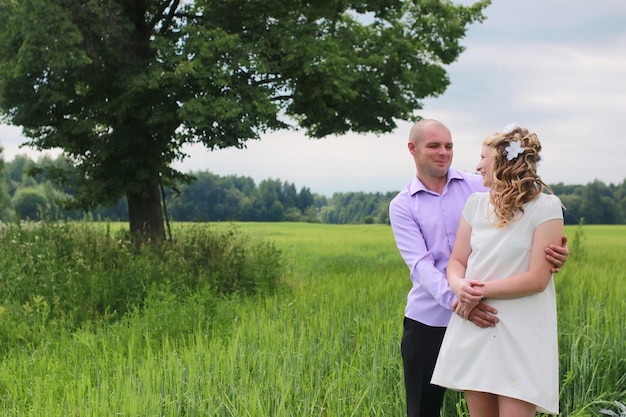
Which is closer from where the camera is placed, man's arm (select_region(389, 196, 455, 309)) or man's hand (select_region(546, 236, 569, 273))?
man's hand (select_region(546, 236, 569, 273))

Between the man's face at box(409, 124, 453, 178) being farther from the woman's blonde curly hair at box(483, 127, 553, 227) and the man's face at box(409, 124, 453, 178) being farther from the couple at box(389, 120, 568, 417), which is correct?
the woman's blonde curly hair at box(483, 127, 553, 227)

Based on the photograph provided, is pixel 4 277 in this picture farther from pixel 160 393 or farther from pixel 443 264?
pixel 443 264

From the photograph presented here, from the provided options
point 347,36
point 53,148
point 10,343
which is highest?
point 347,36

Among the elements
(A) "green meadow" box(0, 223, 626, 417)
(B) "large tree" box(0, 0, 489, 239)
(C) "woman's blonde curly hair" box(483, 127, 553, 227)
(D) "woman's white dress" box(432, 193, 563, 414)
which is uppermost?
(B) "large tree" box(0, 0, 489, 239)

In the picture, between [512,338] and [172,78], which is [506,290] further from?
[172,78]

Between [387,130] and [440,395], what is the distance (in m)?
11.4

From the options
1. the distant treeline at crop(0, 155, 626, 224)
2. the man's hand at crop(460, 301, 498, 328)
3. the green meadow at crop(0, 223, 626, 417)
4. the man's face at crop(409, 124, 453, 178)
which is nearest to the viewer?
the man's hand at crop(460, 301, 498, 328)

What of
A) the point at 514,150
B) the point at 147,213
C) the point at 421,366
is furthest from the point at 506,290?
the point at 147,213

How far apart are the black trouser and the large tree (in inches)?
294

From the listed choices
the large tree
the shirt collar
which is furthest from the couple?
the large tree

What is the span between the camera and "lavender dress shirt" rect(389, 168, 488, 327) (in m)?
3.34

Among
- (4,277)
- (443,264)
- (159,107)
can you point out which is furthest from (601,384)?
(159,107)

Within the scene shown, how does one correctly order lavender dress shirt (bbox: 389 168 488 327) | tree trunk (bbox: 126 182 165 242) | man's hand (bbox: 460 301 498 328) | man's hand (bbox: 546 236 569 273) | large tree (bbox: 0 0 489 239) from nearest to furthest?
man's hand (bbox: 546 236 569 273), man's hand (bbox: 460 301 498 328), lavender dress shirt (bbox: 389 168 488 327), large tree (bbox: 0 0 489 239), tree trunk (bbox: 126 182 165 242)

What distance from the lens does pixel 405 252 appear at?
339 centimetres
